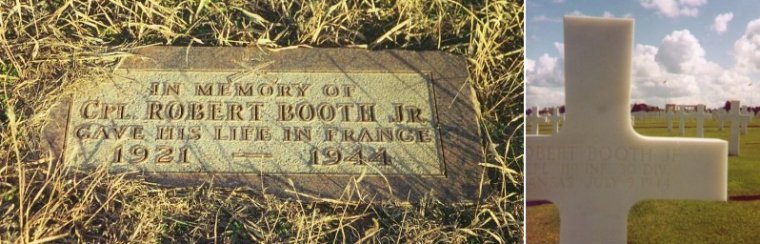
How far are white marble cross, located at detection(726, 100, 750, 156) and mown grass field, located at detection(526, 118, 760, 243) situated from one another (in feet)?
0.07

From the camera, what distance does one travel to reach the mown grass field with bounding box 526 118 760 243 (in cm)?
266

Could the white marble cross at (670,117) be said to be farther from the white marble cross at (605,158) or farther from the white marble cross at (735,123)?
the white marble cross at (735,123)

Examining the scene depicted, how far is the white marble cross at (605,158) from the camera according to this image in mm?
2668

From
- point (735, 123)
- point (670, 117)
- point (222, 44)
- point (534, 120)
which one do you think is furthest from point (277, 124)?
point (735, 123)

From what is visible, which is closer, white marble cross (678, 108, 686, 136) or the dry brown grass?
the dry brown grass

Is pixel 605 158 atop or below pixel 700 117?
below

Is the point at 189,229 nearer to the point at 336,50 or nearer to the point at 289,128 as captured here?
the point at 289,128

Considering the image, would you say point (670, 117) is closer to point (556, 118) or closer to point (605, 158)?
point (605, 158)

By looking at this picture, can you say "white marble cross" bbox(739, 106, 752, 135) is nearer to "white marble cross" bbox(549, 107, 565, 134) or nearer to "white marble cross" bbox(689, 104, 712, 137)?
"white marble cross" bbox(689, 104, 712, 137)

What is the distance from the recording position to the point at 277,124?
2793mm

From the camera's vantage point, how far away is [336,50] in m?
3.08

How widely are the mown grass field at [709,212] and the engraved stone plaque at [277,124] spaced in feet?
1.44

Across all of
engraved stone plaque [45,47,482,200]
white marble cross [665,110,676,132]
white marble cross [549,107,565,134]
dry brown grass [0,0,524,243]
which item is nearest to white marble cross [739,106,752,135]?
white marble cross [665,110,676,132]

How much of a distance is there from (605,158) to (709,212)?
0.45 m
